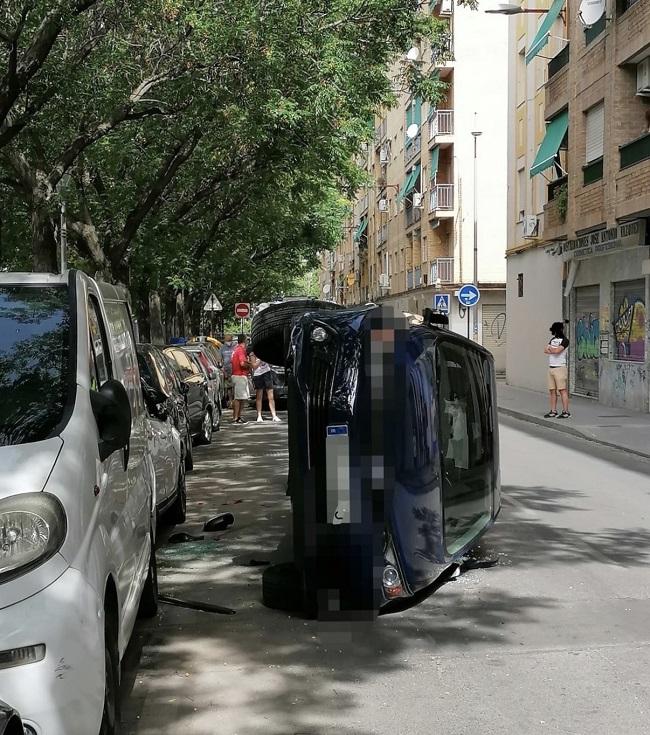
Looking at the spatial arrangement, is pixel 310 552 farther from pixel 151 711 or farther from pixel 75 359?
pixel 75 359

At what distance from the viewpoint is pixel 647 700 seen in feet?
13.0

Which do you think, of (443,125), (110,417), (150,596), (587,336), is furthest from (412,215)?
(110,417)

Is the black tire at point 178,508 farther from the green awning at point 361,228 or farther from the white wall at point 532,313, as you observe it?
the green awning at point 361,228

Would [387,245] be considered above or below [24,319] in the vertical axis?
above

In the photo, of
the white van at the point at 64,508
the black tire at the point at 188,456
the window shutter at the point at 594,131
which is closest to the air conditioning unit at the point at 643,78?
the window shutter at the point at 594,131

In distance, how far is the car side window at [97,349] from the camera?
12.2ft

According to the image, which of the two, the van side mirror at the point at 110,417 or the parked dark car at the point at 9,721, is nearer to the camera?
the parked dark car at the point at 9,721

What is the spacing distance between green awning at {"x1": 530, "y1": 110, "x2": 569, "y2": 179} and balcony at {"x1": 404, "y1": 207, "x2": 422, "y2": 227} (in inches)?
869

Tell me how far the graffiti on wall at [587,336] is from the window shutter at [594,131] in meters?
3.98

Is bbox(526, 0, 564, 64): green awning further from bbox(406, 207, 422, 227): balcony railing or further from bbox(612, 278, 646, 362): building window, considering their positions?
bbox(406, 207, 422, 227): balcony railing

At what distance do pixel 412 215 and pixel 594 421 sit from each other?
32.6 metres

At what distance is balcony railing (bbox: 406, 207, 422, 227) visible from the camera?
46.0m

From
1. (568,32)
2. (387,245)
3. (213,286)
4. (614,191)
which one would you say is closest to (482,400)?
(614,191)

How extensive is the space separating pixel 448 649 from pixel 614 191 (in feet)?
53.2
